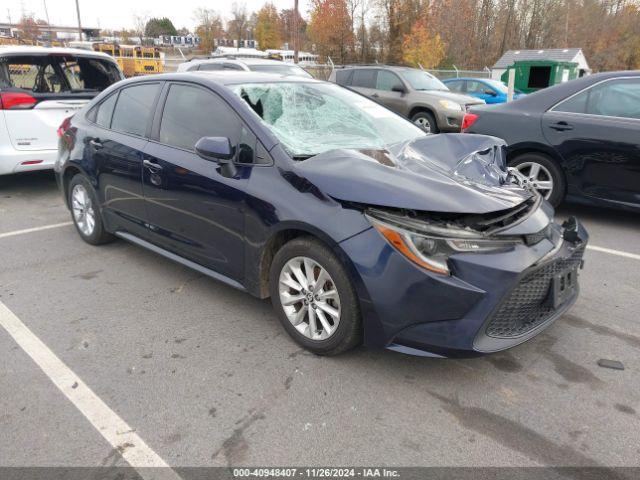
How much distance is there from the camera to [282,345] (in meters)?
3.14

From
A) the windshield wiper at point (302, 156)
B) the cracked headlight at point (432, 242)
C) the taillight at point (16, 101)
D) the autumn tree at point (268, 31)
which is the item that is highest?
the autumn tree at point (268, 31)

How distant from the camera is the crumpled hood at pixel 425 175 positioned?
2.58m

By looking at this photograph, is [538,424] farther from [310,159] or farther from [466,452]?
[310,159]

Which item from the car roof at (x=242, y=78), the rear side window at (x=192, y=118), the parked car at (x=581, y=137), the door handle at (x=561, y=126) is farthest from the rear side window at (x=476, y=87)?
the rear side window at (x=192, y=118)

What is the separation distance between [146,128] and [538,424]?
334 centimetres

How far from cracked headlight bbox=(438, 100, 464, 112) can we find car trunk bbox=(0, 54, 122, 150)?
6865 mm

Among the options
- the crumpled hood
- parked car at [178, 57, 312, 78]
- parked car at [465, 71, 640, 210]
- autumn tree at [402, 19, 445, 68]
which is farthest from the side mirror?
autumn tree at [402, 19, 445, 68]

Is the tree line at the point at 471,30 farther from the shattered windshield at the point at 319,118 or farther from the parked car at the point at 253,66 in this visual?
the shattered windshield at the point at 319,118

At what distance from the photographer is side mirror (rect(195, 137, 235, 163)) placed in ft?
10.1

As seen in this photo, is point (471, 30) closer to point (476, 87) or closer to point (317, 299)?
point (476, 87)

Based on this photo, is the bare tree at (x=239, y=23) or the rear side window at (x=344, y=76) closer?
the rear side window at (x=344, y=76)

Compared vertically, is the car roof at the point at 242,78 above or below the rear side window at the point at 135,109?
above

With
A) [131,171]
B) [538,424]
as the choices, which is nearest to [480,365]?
[538,424]

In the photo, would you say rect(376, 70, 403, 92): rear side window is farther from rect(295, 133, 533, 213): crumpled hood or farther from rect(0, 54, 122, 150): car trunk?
rect(295, 133, 533, 213): crumpled hood
